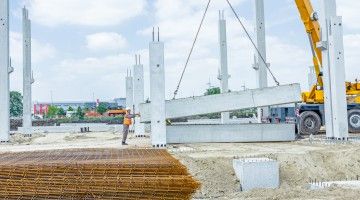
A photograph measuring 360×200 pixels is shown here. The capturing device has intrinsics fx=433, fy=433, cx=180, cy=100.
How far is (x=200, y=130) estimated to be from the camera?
50.9ft

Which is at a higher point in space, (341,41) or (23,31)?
(23,31)

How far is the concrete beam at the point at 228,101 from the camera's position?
15.2 m

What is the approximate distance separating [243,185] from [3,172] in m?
4.70

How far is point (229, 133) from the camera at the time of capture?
51.4 ft

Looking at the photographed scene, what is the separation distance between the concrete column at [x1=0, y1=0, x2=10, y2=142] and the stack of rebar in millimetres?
11623

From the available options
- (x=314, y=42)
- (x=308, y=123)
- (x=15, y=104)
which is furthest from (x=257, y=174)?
(x=15, y=104)

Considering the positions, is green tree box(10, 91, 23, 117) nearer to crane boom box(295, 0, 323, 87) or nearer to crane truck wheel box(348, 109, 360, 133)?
crane boom box(295, 0, 323, 87)

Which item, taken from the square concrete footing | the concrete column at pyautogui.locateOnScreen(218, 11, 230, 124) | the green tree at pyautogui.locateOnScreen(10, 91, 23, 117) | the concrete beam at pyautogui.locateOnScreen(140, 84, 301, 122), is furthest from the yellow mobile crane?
the green tree at pyautogui.locateOnScreen(10, 91, 23, 117)

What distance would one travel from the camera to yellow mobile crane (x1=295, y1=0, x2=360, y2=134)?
18.3 m

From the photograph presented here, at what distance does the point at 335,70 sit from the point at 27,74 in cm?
1925

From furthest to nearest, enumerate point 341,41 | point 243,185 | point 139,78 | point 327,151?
1. point 139,78
2. point 341,41
3. point 327,151
4. point 243,185

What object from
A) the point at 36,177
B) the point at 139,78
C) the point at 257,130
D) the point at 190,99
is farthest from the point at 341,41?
the point at 36,177

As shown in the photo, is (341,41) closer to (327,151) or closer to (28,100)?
(327,151)

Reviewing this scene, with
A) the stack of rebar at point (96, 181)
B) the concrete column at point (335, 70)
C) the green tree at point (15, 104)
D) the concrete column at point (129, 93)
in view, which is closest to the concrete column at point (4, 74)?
the concrete column at point (129, 93)
